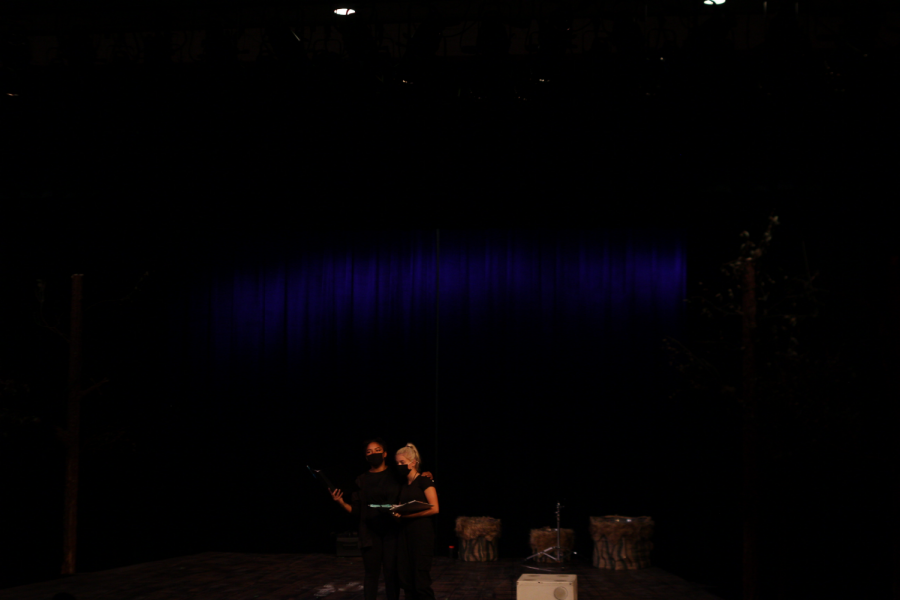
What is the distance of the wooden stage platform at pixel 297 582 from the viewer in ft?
24.6

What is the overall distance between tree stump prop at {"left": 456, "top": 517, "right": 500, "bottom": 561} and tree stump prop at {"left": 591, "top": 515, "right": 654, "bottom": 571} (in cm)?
108

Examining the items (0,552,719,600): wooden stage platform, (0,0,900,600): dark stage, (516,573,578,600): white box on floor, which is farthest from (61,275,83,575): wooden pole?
(516,573,578,600): white box on floor

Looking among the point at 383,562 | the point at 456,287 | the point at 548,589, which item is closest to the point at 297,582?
the point at 383,562

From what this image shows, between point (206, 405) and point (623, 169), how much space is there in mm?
5802

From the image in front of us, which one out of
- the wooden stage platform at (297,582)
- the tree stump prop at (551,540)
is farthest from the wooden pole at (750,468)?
the tree stump prop at (551,540)

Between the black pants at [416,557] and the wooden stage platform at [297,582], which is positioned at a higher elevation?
the black pants at [416,557]

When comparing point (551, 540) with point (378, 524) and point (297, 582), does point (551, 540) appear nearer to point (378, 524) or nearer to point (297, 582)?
point (297, 582)

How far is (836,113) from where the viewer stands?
7.27 metres

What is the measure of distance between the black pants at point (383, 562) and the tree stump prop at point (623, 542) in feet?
12.6

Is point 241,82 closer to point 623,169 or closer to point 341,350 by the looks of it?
point 623,169

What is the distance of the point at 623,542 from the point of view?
920 centimetres

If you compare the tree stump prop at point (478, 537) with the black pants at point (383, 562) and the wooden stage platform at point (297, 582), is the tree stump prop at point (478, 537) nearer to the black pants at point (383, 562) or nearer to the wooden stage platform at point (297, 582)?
the wooden stage platform at point (297, 582)

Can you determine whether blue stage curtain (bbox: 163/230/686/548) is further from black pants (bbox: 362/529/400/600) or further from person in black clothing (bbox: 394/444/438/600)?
person in black clothing (bbox: 394/444/438/600)

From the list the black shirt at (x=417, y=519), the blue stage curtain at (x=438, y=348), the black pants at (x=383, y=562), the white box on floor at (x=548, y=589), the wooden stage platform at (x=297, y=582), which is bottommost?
the wooden stage platform at (x=297, y=582)
